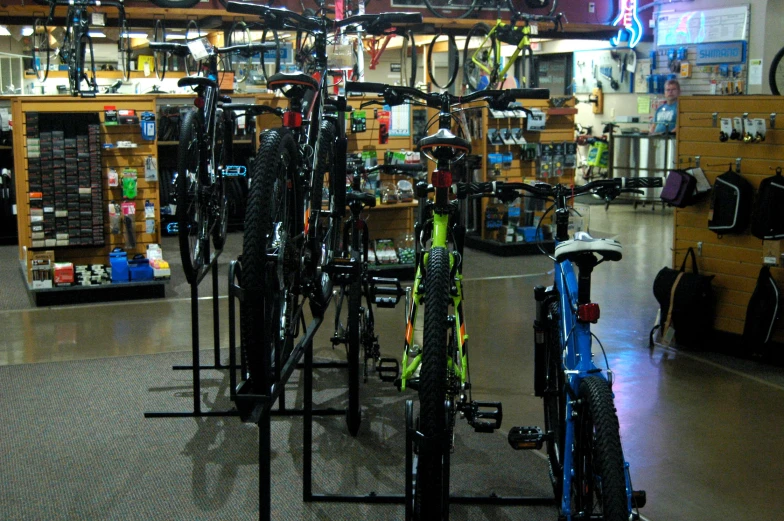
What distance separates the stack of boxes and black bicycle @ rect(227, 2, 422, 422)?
3620mm

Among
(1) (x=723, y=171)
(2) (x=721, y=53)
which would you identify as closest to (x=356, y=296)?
(1) (x=723, y=171)

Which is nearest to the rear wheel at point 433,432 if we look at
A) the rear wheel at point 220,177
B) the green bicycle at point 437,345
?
the green bicycle at point 437,345

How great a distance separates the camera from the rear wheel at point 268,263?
7.82ft

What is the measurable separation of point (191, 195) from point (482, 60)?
623 cm

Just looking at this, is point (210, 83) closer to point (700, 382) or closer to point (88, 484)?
point (88, 484)

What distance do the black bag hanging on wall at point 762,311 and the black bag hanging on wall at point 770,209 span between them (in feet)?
0.75

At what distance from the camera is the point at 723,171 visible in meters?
5.58

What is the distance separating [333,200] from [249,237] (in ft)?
4.61

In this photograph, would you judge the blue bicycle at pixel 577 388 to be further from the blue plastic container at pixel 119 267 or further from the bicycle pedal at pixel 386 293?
the blue plastic container at pixel 119 267

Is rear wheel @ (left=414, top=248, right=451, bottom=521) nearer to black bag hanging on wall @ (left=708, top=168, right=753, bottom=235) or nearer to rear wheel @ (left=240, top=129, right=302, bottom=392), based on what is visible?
rear wheel @ (left=240, top=129, right=302, bottom=392)

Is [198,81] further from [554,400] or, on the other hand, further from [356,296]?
[554,400]

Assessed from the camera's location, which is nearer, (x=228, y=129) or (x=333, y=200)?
(x=333, y=200)

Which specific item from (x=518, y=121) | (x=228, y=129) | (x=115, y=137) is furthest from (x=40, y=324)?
(x=518, y=121)

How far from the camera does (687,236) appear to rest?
5840 mm
